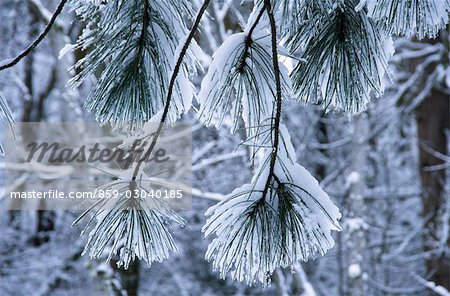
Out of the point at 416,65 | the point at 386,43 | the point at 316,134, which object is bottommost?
the point at 386,43

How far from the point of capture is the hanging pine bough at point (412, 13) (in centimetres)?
115

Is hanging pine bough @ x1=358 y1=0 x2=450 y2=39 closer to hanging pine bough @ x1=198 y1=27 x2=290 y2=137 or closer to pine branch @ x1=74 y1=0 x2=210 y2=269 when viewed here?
hanging pine bough @ x1=198 y1=27 x2=290 y2=137

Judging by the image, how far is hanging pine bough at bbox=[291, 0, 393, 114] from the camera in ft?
4.36

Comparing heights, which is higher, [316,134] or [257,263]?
[316,134]

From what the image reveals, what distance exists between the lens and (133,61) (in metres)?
1.30

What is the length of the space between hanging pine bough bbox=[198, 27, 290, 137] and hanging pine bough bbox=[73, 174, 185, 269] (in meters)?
0.20

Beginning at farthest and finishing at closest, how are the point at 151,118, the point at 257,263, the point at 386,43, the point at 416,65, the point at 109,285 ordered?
the point at 416,65
the point at 109,285
the point at 386,43
the point at 151,118
the point at 257,263

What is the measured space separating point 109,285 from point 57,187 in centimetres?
245

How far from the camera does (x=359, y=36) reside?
4.36 ft

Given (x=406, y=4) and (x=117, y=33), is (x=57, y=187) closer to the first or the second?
(x=117, y=33)

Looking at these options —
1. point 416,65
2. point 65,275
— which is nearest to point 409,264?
point 416,65

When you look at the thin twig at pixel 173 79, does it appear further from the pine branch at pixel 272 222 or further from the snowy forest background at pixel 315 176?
the snowy forest background at pixel 315 176

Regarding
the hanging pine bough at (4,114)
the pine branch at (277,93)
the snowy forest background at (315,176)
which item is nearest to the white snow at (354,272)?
the snowy forest background at (315,176)

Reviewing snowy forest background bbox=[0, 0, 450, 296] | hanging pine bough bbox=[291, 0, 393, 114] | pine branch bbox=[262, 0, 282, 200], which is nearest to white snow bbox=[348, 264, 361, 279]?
snowy forest background bbox=[0, 0, 450, 296]
